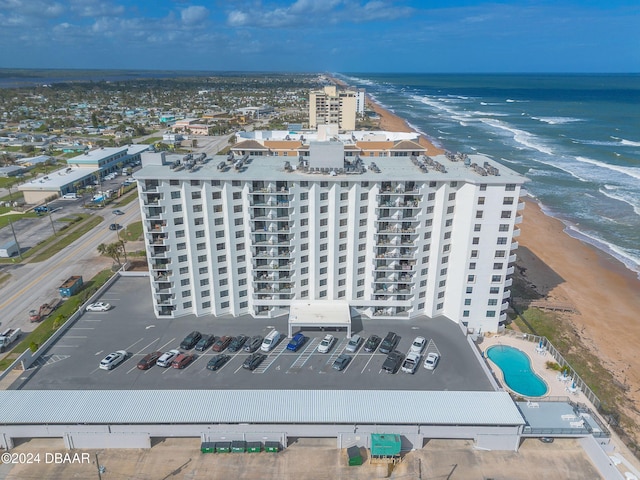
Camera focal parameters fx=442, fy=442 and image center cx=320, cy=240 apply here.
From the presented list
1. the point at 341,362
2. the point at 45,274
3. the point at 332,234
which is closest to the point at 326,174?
the point at 332,234

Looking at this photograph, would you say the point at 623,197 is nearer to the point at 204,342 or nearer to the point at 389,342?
the point at 389,342

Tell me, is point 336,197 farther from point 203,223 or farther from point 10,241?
point 10,241

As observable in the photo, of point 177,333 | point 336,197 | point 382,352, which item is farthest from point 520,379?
point 177,333

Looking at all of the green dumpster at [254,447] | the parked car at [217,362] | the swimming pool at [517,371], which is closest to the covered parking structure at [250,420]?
the green dumpster at [254,447]

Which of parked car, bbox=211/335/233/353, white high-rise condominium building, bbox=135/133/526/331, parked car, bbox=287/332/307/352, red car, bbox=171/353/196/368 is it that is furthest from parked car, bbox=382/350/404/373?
red car, bbox=171/353/196/368

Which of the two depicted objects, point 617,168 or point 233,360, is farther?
point 617,168
